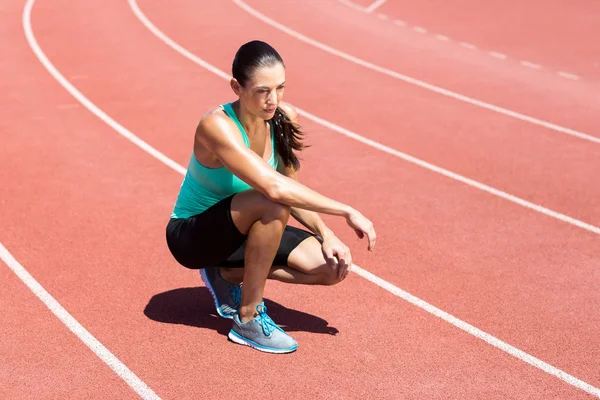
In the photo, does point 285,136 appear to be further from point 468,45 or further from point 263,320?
point 468,45

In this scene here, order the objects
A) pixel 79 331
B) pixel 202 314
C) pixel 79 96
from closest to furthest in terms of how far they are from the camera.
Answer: pixel 79 331 → pixel 202 314 → pixel 79 96

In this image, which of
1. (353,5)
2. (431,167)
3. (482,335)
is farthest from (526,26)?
(482,335)

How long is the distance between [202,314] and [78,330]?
2.29 ft

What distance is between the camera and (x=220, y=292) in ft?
16.1

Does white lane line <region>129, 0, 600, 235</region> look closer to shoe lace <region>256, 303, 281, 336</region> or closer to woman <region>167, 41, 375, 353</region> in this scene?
woman <region>167, 41, 375, 353</region>

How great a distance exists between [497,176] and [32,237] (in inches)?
156

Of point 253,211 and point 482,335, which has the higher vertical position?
point 253,211

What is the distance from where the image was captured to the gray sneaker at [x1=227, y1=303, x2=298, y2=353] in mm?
4602

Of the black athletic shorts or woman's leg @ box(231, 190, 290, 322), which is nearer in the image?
woman's leg @ box(231, 190, 290, 322)

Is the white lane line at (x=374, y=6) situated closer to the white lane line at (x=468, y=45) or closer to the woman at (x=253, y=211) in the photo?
the white lane line at (x=468, y=45)

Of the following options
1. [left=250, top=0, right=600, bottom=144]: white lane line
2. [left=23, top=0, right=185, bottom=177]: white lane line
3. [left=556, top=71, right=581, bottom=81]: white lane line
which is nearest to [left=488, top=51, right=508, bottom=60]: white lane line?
[left=556, top=71, right=581, bottom=81]: white lane line

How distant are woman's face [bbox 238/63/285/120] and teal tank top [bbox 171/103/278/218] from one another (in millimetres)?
203

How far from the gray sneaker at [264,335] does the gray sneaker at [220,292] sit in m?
0.25

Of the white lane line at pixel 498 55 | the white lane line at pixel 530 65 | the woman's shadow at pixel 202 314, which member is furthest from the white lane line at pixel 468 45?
the woman's shadow at pixel 202 314
